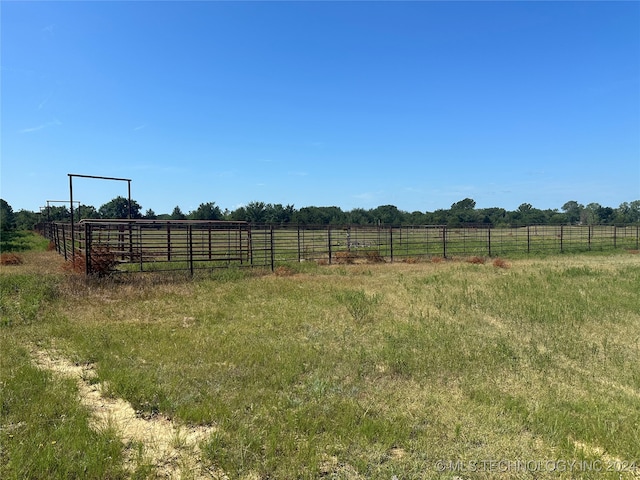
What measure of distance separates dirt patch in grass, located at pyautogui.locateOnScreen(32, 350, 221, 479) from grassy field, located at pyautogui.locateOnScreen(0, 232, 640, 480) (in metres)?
0.02

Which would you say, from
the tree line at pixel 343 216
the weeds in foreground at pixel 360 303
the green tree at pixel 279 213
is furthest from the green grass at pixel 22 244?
the green tree at pixel 279 213

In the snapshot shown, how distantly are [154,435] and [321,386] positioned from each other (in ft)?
5.79

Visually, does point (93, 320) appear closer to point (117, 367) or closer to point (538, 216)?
point (117, 367)

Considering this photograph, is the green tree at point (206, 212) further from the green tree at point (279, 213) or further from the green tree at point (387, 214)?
the green tree at point (387, 214)

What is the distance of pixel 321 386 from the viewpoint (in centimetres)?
416

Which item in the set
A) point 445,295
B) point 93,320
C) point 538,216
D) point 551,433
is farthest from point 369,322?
point 538,216

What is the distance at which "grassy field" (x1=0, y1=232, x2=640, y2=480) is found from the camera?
291 cm

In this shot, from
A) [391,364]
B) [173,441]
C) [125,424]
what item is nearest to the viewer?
[173,441]

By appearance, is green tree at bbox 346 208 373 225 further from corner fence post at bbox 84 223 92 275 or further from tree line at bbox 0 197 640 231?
corner fence post at bbox 84 223 92 275

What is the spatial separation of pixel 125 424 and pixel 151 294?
20.3 ft

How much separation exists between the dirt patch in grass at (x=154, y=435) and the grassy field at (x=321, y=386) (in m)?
0.02

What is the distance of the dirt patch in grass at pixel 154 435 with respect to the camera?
2824 mm

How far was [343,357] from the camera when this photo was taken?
5.18 meters

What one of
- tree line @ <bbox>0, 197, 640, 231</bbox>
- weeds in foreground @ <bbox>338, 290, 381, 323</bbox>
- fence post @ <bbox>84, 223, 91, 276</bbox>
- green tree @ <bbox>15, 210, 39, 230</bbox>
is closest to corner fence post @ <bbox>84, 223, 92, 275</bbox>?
fence post @ <bbox>84, 223, 91, 276</bbox>
